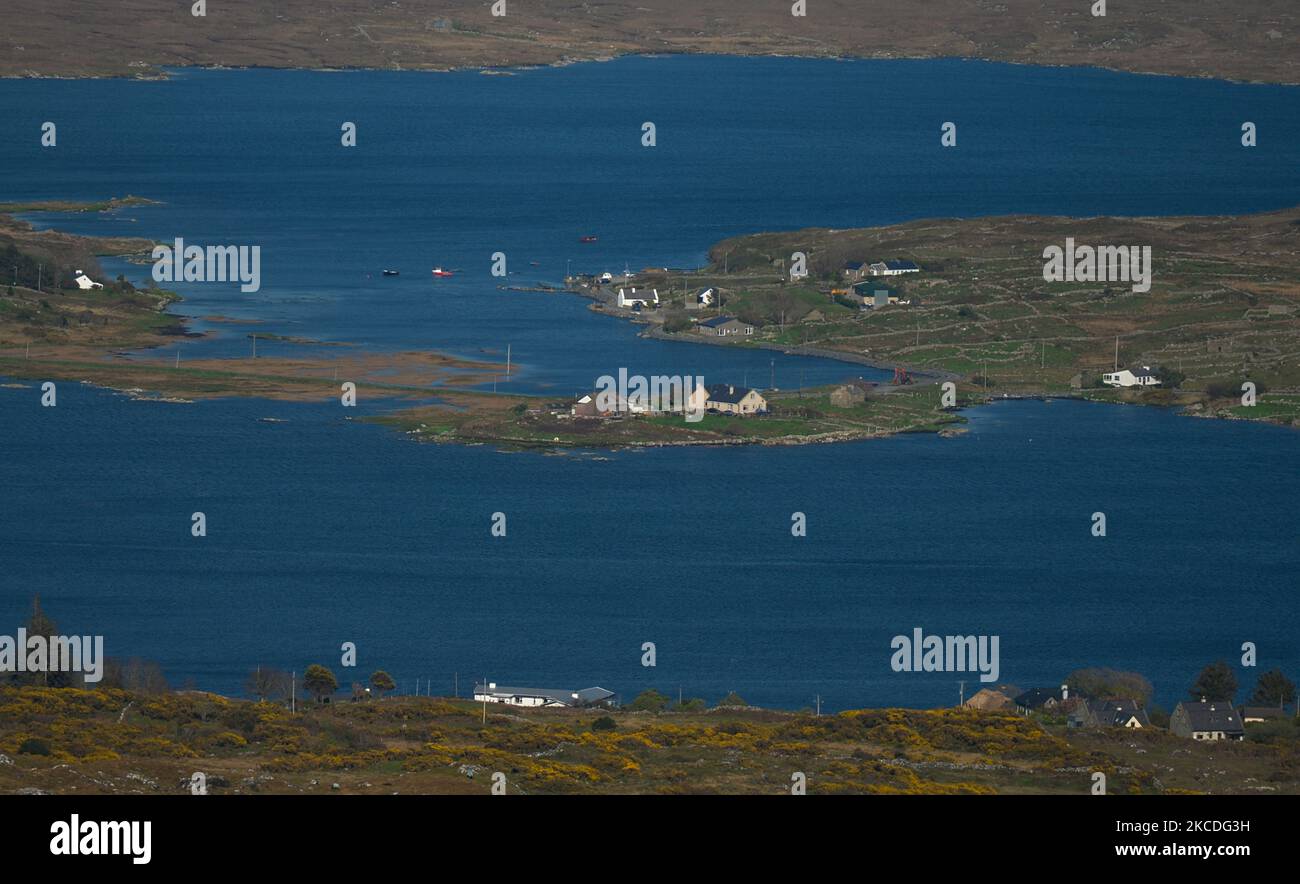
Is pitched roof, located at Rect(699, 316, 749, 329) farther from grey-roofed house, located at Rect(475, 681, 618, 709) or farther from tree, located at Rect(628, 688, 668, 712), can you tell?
tree, located at Rect(628, 688, 668, 712)

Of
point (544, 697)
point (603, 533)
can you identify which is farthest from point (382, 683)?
point (603, 533)

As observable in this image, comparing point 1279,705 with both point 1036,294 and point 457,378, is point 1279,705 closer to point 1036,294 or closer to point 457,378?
point 457,378

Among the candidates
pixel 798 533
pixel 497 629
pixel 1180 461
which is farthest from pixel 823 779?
pixel 1180 461

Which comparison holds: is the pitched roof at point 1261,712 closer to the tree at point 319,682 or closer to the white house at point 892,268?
the tree at point 319,682

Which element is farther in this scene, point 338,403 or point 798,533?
point 338,403

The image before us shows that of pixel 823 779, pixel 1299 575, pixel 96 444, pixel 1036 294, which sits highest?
pixel 1036 294

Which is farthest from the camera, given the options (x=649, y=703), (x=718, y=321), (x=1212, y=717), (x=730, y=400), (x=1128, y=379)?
(x=718, y=321)

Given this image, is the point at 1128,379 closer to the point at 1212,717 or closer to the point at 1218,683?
the point at 1218,683
